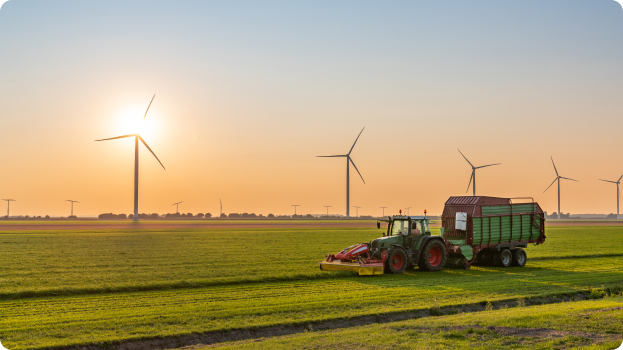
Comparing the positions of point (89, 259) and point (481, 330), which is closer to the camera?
point (481, 330)

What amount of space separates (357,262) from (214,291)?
278 inches

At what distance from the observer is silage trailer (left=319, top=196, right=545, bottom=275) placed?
2398 cm

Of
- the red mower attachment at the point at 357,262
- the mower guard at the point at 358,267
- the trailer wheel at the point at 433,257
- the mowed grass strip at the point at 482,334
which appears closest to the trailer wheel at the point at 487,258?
the trailer wheel at the point at 433,257

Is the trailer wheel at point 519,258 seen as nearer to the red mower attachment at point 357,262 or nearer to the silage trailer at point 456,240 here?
the silage trailer at point 456,240

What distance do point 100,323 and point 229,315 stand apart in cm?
330

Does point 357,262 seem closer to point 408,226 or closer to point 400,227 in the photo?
point 400,227

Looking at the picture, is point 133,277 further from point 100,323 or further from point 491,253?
Answer: point 491,253

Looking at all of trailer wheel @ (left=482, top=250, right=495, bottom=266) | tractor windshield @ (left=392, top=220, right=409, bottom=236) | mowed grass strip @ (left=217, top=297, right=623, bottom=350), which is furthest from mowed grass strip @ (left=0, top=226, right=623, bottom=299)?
mowed grass strip @ (left=217, top=297, right=623, bottom=350)

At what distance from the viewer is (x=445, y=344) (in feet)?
38.1

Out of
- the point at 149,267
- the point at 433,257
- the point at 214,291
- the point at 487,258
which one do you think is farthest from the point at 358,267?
the point at 149,267

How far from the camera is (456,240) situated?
89.2 feet

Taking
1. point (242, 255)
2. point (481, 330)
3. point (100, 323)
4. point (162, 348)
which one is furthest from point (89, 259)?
point (481, 330)

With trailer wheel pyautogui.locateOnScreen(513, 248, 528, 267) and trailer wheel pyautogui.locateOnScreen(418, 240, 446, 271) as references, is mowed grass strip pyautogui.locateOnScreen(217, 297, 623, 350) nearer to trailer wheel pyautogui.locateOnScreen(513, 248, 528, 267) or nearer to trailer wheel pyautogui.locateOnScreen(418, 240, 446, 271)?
trailer wheel pyautogui.locateOnScreen(418, 240, 446, 271)

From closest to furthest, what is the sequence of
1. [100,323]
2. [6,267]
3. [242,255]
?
[100,323] < [6,267] < [242,255]
